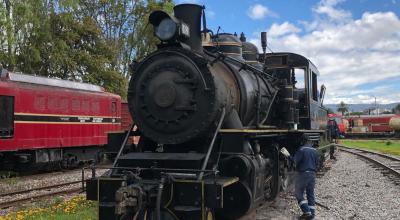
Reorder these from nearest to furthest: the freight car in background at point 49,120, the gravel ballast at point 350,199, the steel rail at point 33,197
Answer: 1. the gravel ballast at point 350,199
2. the steel rail at point 33,197
3. the freight car in background at point 49,120

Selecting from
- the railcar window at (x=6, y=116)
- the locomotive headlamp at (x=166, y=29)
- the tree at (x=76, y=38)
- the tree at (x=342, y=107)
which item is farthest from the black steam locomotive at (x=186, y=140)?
the tree at (x=342, y=107)

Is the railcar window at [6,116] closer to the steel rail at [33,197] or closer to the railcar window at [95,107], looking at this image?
the steel rail at [33,197]

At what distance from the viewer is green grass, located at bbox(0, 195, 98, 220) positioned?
29.4 ft

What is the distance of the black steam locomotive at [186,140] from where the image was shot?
6.57 m

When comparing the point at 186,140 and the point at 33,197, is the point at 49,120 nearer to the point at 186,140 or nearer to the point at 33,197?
the point at 33,197

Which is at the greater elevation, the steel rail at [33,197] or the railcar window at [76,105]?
the railcar window at [76,105]

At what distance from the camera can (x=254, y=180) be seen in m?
7.39

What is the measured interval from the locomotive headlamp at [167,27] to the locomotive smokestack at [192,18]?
19 centimetres

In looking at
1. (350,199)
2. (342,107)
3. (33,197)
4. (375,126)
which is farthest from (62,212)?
(342,107)

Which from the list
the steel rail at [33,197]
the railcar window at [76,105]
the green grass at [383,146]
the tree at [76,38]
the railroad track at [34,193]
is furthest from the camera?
the green grass at [383,146]

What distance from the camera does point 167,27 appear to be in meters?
7.69

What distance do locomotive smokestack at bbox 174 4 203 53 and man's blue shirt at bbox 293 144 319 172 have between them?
2945 mm

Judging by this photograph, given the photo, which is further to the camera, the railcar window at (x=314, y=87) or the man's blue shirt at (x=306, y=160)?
the railcar window at (x=314, y=87)

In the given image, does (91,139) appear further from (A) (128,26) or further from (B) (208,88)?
(A) (128,26)
